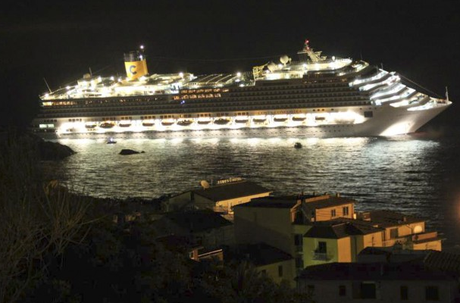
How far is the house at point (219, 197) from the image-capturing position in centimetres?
1594

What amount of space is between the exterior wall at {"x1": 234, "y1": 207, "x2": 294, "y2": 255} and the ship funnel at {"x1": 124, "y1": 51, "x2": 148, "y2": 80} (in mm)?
39009

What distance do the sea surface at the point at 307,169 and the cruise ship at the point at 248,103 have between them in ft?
6.52

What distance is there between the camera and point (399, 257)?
10461 millimetres

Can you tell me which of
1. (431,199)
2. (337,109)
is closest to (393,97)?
(337,109)

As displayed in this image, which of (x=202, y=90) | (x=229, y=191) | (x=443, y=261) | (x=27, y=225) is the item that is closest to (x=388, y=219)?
(x=229, y=191)

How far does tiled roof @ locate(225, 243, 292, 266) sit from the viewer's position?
38.2ft

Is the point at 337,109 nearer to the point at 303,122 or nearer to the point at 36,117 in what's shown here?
the point at 303,122

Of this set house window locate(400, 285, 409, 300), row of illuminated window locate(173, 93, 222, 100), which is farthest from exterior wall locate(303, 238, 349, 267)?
row of illuminated window locate(173, 93, 222, 100)

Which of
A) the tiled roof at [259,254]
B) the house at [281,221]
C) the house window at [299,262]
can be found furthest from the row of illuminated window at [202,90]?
the house window at [299,262]

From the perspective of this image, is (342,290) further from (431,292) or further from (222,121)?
(222,121)

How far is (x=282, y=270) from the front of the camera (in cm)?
1184

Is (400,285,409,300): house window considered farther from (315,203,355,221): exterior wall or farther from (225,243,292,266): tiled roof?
(315,203,355,221): exterior wall

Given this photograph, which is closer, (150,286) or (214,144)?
(150,286)

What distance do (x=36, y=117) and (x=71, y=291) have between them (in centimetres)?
4453
